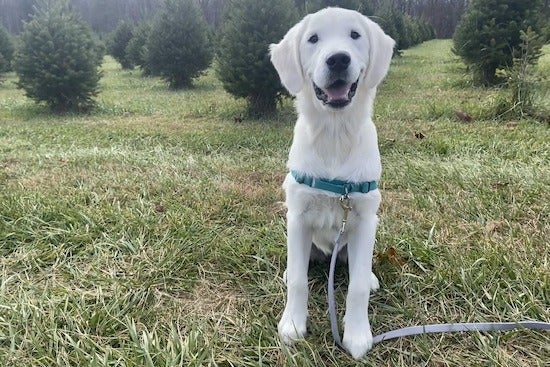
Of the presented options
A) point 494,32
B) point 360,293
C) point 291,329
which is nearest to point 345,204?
point 360,293

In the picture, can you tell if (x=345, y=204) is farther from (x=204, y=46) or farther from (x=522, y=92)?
(x=204, y=46)

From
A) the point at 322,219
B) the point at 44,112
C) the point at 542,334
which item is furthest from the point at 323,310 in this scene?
the point at 44,112

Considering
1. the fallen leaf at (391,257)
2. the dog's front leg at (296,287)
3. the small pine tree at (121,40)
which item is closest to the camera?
the dog's front leg at (296,287)

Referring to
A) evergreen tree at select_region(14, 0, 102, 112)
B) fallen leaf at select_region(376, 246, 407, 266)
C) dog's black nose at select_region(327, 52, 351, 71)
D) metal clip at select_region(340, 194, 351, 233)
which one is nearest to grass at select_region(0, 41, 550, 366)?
fallen leaf at select_region(376, 246, 407, 266)

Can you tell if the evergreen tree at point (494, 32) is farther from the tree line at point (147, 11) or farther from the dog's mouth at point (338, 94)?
the tree line at point (147, 11)

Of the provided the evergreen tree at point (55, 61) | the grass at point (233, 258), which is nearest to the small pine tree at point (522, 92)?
the grass at point (233, 258)

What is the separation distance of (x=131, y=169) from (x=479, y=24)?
9.10 m

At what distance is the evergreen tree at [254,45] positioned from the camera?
7.58 m

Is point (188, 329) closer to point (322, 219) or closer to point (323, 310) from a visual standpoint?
point (323, 310)

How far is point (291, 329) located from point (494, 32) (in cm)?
992

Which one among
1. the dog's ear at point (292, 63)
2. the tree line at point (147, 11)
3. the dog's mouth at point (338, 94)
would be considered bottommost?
the dog's mouth at point (338, 94)

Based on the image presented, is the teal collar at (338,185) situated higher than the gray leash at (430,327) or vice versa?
the teal collar at (338,185)

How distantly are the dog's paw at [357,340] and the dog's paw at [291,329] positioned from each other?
19 centimetres

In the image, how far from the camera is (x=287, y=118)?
7762mm
